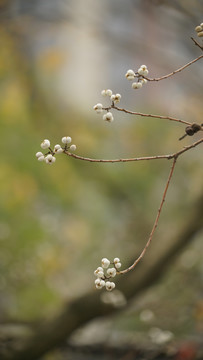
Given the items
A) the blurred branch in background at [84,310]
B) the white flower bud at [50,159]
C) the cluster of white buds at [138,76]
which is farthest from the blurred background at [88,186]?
the white flower bud at [50,159]

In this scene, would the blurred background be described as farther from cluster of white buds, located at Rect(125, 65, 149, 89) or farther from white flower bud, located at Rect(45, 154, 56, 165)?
white flower bud, located at Rect(45, 154, 56, 165)

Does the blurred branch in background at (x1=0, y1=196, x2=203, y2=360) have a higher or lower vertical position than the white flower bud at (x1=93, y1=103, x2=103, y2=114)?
higher

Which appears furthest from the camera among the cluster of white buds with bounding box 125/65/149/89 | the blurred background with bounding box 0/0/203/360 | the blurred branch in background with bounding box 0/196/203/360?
the blurred background with bounding box 0/0/203/360

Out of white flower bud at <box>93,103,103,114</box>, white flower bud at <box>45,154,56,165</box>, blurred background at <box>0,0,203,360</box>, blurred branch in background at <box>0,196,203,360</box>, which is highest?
blurred background at <box>0,0,203,360</box>

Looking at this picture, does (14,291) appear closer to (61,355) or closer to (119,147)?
(61,355)

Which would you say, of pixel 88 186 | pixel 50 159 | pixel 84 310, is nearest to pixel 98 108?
pixel 50 159

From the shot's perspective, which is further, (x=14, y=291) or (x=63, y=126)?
(x=63, y=126)

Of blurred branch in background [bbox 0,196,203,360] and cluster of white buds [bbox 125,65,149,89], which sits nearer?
cluster of white buds [bbox 125,65,149,89]

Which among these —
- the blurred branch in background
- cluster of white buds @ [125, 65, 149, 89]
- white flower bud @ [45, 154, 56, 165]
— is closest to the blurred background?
the blurred branch in background

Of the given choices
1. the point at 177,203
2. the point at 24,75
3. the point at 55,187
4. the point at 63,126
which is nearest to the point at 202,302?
the point at 177,203
